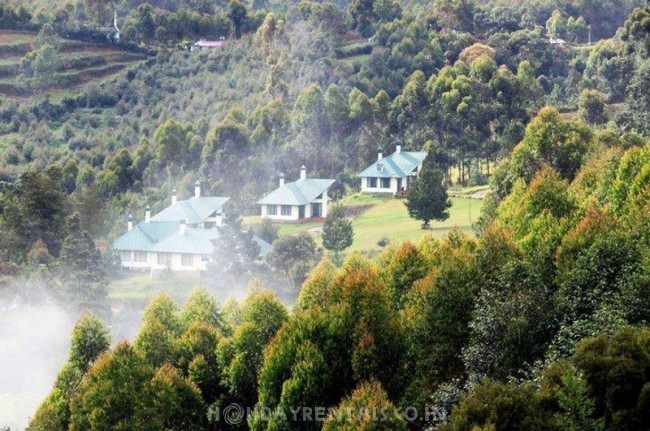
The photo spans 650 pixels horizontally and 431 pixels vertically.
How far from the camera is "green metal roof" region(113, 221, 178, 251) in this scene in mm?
56438

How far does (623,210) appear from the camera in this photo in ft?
102

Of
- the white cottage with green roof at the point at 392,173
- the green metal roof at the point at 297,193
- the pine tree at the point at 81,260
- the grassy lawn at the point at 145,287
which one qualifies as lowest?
the grassy lawn at the point at 145,287

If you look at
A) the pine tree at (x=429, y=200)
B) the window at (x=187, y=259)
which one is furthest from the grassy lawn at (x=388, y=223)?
the window at (x=187, y=259)

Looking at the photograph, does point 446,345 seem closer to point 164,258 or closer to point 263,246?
point 263,246

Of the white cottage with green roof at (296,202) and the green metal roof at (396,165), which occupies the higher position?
the green metal roof at (396,165)

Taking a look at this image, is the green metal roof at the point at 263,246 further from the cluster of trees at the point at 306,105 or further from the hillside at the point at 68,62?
the hillside at the point at 68,62

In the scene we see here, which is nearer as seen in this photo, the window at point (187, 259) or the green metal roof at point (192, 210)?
the window at point (187, 259)

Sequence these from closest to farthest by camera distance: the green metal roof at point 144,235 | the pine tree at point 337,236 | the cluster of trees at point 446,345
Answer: the cluster of trees at point 446,345 → the pine tree at point 337,236 → the green metal roof at point 144,235

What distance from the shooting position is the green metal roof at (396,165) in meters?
61.8

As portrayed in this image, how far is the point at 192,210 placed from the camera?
199 feet

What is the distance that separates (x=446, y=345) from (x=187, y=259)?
31.8 metres

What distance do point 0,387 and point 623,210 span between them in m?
23.8

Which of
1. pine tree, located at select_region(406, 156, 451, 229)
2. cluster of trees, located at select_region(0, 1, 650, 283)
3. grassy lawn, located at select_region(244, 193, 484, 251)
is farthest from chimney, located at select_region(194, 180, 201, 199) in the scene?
pine tree, located at select_region(406, 156, 451, 229)

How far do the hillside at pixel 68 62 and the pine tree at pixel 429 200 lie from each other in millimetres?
40598
